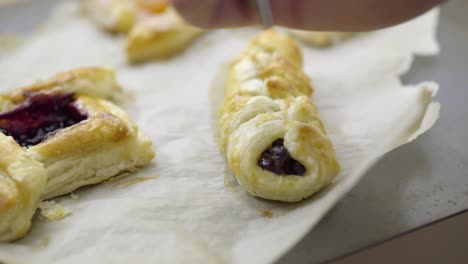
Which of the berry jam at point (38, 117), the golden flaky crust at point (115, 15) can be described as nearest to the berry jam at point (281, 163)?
the berry jam at point (38, 117)

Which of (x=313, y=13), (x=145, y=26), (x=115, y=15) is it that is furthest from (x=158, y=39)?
(x=313, y=13)

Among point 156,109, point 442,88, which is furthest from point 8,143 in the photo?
point 442,88

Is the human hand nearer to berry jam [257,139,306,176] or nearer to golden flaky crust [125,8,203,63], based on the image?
berry jam [257,139,306,176]

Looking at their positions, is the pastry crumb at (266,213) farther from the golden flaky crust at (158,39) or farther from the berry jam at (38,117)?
the golden flaky crust at (158,39)

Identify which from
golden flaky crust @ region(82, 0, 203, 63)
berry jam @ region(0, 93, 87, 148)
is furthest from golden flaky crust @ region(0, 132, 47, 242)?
golden flaky crust @ region(82, 0, 203, 63)

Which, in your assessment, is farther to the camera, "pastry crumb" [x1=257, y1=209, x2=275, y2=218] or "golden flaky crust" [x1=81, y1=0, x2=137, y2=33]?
"golden flaky crust" [x1=81, y1=0, x2=137, y2=33]
